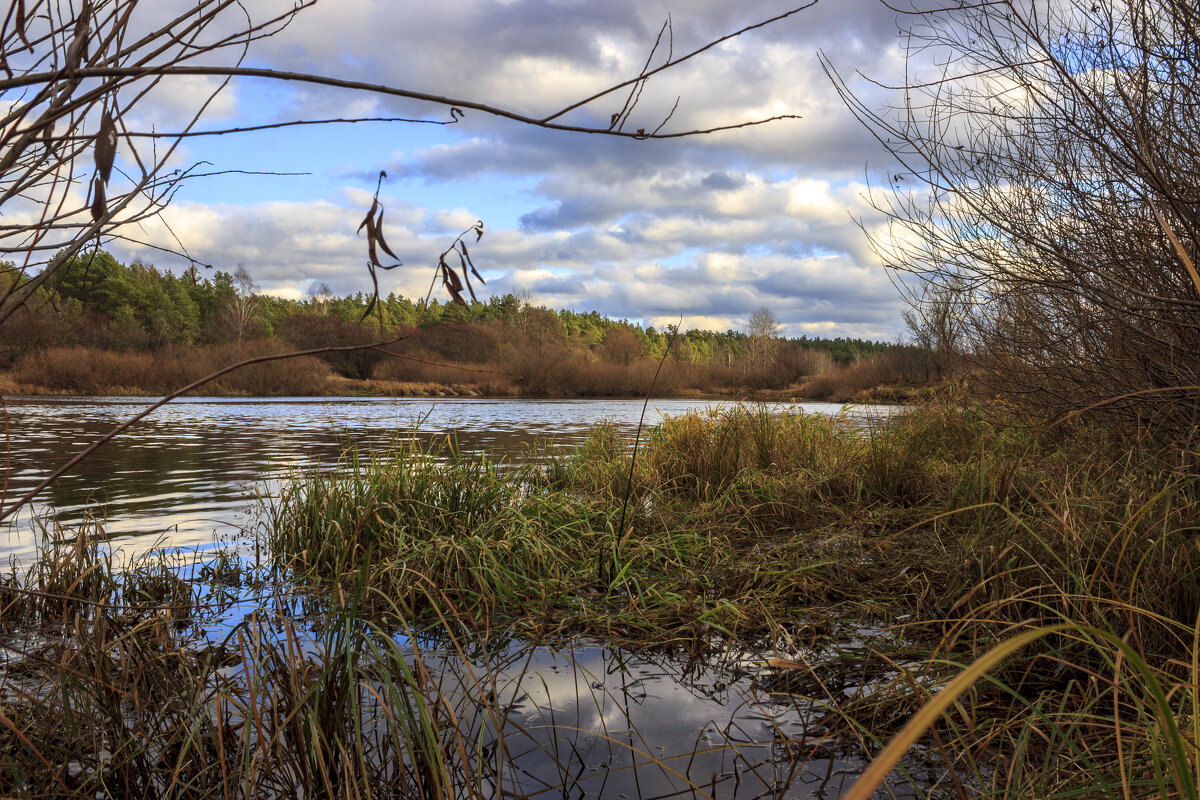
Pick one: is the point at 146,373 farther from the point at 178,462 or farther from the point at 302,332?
the point at 178,462

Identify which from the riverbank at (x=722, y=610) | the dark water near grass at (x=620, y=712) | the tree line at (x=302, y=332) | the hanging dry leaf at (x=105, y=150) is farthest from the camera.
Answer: the tree line at (x=302, y=332)

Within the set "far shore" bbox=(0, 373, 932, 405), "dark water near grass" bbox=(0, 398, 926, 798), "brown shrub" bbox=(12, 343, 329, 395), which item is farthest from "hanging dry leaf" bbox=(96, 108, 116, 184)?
"brown shrub" bbox=(12, 343, 329, 395)

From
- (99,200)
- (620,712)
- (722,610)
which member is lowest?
(620,712)

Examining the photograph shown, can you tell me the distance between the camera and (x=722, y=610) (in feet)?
12.0

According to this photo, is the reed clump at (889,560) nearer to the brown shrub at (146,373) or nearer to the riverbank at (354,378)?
the riverbank at (354,378)

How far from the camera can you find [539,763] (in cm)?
241

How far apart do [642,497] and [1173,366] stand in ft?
12.2

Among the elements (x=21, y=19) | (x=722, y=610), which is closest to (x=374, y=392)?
(x=722, y=610)

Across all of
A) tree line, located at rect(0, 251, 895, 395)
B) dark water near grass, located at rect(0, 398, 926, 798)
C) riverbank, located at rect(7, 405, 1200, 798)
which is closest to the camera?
riverbank, located at rect(7, 405, 1200, 798)

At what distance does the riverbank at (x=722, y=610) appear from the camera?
1.98m

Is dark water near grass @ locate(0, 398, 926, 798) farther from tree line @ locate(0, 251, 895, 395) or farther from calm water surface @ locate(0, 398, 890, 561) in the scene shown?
tree line @ locate(0, 251, 895, 395)

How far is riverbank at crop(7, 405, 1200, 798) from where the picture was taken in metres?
1.98

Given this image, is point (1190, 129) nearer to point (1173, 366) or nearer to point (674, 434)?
point (1173, 366)

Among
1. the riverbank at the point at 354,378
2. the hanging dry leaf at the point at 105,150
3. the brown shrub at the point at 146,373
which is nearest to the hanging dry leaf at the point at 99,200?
the hanging dry leaf at the point at 105,150
